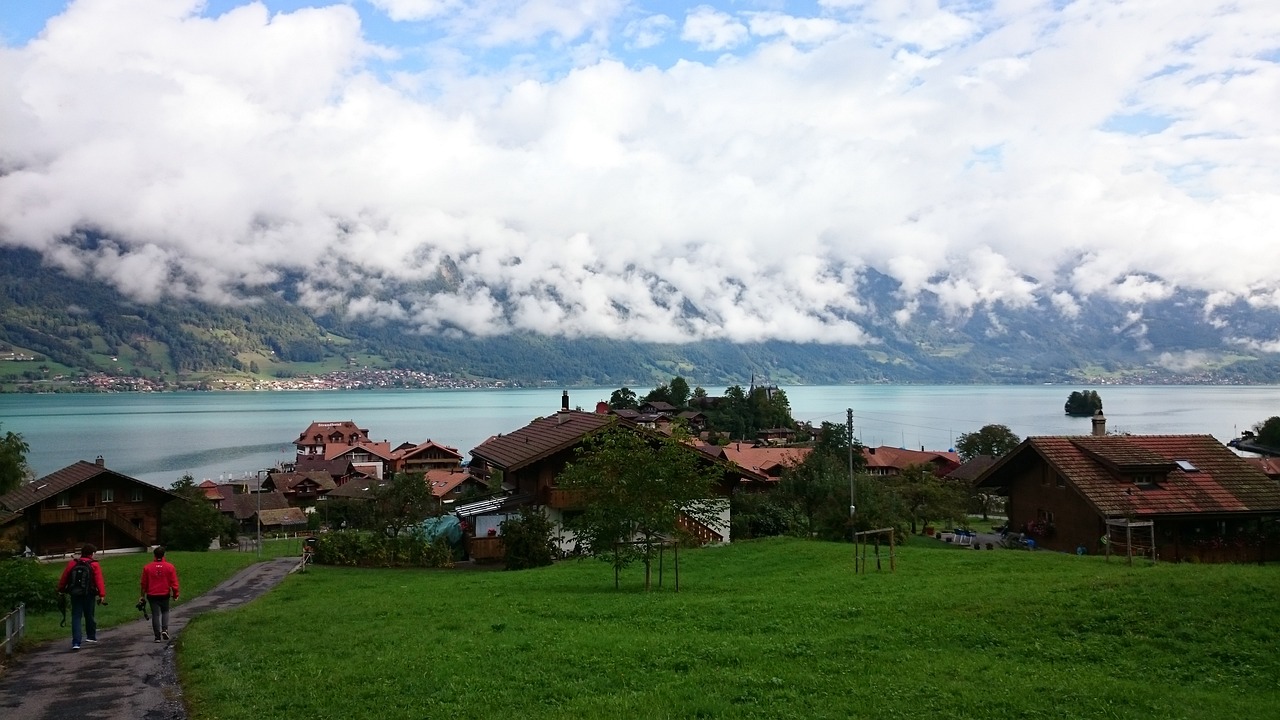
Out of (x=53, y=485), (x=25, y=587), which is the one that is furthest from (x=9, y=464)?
(x=25, y=587)

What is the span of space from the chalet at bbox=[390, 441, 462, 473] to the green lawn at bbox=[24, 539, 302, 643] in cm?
7758

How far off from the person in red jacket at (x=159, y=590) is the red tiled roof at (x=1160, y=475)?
1104 inches

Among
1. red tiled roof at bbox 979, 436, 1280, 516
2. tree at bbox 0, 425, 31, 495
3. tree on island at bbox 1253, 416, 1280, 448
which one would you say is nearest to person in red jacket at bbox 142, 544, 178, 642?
red tiled roof at bbox 979, 436, 1280, 516

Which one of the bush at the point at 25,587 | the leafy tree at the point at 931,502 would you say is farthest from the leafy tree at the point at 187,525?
the leafy tree at the point at 931,502

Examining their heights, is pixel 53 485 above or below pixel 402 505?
above

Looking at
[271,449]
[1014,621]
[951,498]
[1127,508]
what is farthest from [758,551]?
[271,449]

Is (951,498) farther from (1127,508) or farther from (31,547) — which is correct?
(31,547)

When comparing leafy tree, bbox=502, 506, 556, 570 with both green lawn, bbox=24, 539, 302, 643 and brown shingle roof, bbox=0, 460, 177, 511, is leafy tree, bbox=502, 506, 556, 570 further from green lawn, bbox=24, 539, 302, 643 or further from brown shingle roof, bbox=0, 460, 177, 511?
brown shingle roof, bbox=0, 460, 177, 511

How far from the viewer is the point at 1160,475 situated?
30531 millimetres

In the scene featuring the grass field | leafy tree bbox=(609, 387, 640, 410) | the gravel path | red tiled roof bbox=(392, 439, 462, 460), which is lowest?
the gravel path

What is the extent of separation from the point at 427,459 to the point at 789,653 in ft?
387

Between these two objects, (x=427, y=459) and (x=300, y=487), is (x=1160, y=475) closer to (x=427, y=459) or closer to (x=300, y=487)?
(x=300, y=487)

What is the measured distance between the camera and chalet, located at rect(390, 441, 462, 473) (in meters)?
123

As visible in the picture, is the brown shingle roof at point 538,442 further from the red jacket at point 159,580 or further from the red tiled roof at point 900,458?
the red tiled roof at point 900,458
